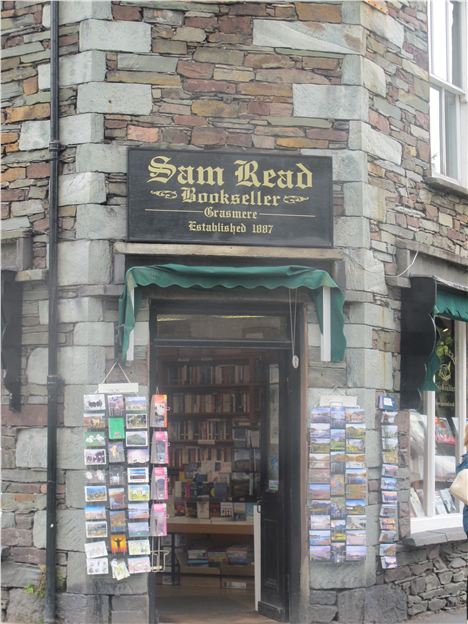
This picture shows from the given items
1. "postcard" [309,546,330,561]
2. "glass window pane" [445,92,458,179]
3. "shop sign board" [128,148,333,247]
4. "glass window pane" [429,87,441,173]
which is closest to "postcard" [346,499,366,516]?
"postcard" [309,546,330,561]

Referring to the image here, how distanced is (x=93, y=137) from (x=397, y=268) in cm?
315

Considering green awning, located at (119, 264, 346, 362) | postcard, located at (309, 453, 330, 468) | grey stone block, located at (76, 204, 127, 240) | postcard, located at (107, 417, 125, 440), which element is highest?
grey stone block, located at (76, 204, 127, 240)

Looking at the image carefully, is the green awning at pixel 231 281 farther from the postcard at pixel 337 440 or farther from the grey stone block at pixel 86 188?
the grey stone block at pixel 86 188

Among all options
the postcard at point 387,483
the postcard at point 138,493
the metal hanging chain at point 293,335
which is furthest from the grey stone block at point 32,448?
the postcard at point 387,483

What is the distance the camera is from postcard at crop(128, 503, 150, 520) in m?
8.06

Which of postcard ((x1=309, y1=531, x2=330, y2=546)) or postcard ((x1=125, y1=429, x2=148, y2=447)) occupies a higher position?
postcard ((x1=125, y1=429, x2=148, y2=447))

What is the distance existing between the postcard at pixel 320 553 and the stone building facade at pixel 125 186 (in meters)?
0.11

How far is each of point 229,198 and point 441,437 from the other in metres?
3.69

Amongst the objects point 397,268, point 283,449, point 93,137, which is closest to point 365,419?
point 283,449

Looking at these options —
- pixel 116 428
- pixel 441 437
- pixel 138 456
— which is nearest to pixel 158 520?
pixel 138 456

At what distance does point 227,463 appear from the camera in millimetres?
11375

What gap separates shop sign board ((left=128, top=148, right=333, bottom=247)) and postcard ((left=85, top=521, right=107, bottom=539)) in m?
2.45

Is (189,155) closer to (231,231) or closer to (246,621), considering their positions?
(231,231)

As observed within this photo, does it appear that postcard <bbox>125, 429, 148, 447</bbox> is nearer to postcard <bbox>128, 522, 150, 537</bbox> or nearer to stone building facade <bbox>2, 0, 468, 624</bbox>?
stone building facade <bbox>2, 0, 468, 624</bbox>
